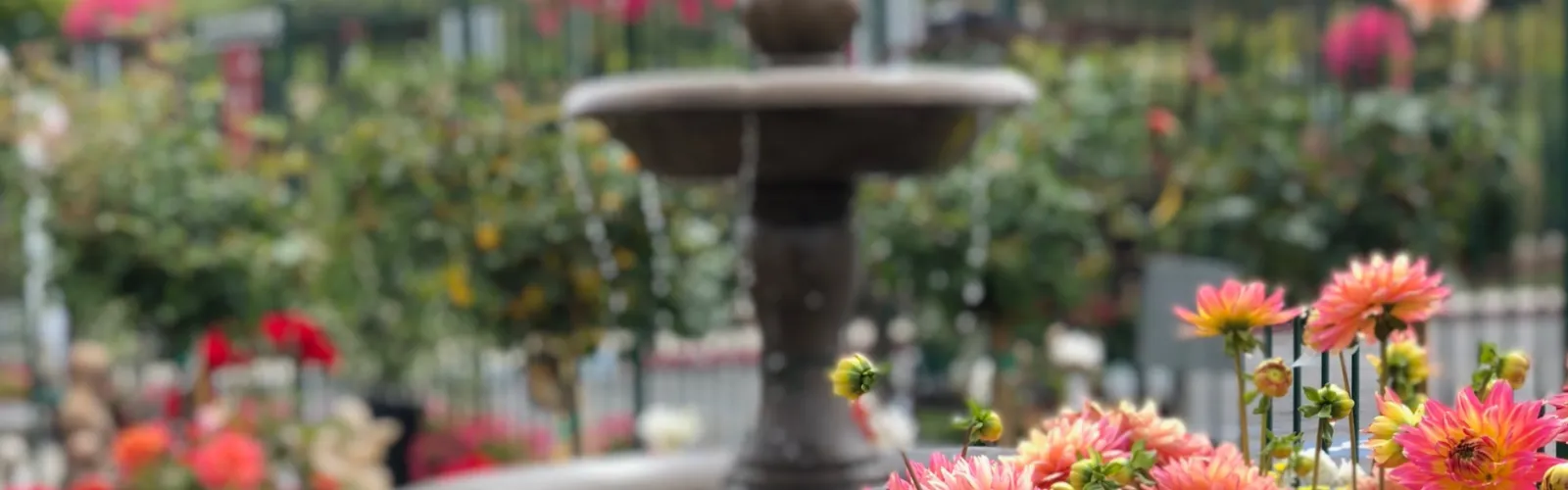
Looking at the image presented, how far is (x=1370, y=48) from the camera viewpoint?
5.23 meters

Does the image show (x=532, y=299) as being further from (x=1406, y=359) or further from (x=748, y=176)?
(x=1406, y=359)

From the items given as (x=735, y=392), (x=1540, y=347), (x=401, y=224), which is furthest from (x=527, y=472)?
(x=735, y=392)

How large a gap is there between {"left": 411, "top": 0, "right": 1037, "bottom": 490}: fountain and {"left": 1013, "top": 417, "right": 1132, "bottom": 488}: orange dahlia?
161 cm

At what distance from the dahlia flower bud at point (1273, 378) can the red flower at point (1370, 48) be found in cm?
426

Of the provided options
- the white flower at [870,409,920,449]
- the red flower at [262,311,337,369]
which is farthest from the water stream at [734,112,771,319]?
the red flower at [262,311,337,369]

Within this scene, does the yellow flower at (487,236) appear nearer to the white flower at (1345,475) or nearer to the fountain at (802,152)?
the fountain at (802,152)

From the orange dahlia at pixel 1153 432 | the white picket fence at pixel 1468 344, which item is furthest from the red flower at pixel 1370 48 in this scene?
the orange dahlia at pixel 1153 432

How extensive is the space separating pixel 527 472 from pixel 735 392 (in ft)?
17.1

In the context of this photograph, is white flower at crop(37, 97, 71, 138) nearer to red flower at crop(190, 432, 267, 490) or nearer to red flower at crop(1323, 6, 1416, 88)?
red flower at crop(190, 432, 267, 490)

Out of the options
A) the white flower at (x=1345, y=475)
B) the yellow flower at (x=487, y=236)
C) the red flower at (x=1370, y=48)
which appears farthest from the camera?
the red flower at (x=1370, y=48)

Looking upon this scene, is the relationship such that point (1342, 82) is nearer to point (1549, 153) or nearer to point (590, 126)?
point (1549, 153)

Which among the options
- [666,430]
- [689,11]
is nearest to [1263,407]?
[666,430]

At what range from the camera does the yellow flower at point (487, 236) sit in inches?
173

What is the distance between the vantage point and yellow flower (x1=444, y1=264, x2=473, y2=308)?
443 centimetres
